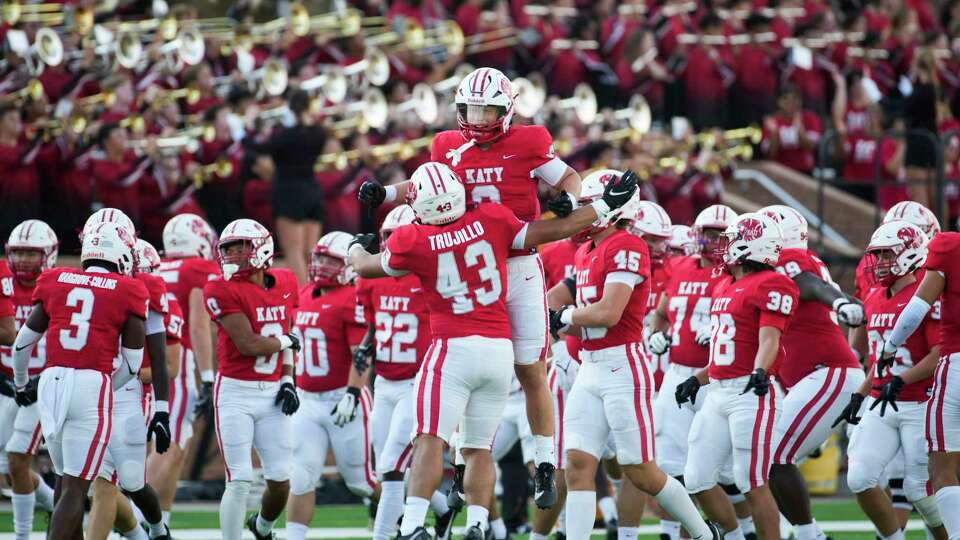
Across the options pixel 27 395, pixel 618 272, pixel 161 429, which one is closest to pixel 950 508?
pixel 618 272

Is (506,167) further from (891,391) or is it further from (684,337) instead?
(891,391)

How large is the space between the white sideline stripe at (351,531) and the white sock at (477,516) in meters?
3.50

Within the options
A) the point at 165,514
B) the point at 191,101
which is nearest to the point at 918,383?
the point at 165,514

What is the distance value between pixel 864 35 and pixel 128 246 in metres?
Result: 14.9

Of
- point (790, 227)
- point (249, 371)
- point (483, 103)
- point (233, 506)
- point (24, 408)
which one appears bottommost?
point (233, 506)

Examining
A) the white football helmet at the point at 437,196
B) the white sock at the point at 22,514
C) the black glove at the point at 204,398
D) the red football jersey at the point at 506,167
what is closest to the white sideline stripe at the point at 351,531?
the black glove at the point at 204,398

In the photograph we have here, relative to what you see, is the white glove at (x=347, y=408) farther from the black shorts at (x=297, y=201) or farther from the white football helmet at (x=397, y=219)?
the black shorts at (x=297, y=201)

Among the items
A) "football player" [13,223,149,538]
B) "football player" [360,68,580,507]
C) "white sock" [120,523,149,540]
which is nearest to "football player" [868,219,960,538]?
"football player" [360,68,580,507]

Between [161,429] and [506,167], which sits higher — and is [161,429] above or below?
below

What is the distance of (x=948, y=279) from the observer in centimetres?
889

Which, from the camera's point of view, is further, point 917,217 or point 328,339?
point 328,339

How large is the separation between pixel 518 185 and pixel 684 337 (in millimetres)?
2282

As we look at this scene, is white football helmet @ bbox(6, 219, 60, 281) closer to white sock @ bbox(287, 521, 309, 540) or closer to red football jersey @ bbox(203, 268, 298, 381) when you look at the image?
red football jersey @ bbox(203, 268, 298, 381)

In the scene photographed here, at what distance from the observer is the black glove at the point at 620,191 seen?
325 inches
